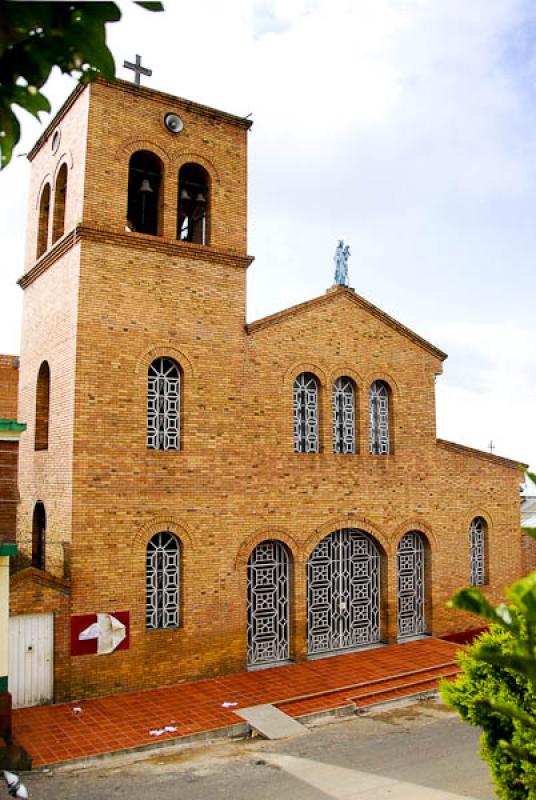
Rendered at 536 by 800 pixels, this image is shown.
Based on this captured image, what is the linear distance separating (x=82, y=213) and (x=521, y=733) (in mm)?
10327

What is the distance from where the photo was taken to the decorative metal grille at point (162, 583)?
11984 millimetres

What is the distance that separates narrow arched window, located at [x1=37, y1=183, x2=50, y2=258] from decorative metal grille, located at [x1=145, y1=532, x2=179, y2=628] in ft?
22.9

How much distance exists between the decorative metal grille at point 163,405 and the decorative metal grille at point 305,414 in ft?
8.94

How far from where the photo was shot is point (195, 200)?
545 inches

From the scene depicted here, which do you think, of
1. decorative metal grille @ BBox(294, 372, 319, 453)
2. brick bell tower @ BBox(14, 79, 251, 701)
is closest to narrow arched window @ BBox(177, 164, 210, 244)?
brick bell tower @ BBox(14, 79, 251, 701)

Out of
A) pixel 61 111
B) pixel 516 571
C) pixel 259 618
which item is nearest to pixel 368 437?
pixel 259 618

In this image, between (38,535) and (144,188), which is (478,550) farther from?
(144,188)

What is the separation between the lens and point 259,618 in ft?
43.3

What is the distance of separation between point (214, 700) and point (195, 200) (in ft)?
31.4

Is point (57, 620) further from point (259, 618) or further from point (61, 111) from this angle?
point (61, 111)

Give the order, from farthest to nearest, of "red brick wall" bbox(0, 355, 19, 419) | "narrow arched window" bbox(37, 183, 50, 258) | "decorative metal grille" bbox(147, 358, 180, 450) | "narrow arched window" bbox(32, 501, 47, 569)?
"red brick wall" bbox(0, 355, 19, 419) → "narrow arched window" bbox(37, 183, 50, 258) → "narrow arched window" bbox(32, 501, 47, 569) → "decorative metal grille" bbox(147, 358, 180, 450)

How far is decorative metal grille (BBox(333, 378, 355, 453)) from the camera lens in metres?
14.6

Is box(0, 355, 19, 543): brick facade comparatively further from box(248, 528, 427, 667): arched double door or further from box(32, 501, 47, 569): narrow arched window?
box(248, 528, 427, 667): arched double door

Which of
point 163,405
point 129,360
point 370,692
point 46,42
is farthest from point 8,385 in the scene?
point 46,42
